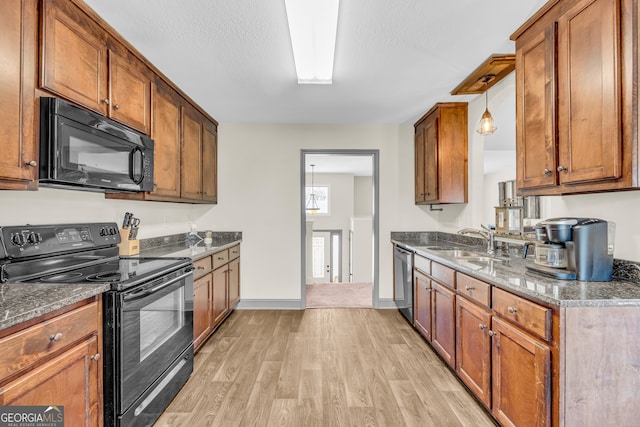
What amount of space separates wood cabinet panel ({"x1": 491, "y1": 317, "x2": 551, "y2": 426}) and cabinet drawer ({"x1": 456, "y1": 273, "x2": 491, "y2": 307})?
15cm

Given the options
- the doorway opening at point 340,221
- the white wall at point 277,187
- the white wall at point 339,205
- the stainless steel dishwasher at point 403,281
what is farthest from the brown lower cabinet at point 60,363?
the white wall at point 339,205

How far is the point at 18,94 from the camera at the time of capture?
1.38m

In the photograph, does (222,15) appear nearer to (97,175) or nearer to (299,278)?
(97,175)

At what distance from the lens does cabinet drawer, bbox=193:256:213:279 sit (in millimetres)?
2604

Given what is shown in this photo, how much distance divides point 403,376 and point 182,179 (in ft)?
8.61

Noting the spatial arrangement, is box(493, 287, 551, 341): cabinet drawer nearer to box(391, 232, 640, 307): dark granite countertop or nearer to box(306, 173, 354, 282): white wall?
box(391, 232, 640, 307): dark granite countertop

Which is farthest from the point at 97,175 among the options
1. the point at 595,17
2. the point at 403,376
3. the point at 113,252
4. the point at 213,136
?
the point at 595,17

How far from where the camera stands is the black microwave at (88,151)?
150 cm

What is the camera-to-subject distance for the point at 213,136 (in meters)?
3.92

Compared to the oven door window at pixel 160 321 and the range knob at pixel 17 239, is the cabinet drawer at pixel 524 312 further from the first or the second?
the range knob at pixel 17 239

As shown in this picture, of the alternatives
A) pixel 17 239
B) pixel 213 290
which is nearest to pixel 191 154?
pixel 213 290

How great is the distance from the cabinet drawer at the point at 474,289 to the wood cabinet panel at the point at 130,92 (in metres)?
2.55

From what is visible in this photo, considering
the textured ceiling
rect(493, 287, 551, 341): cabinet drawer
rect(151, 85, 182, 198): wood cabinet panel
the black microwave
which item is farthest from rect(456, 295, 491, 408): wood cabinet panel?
rect(151, 85, 182, 198): wood cabinet panel

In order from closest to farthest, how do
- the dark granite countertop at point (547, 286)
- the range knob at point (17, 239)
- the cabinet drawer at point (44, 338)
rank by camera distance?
the cabinet drawer at point (44, 338)
the dark granite countertop at point (547, 286)
the range knob at point (17, 239)
